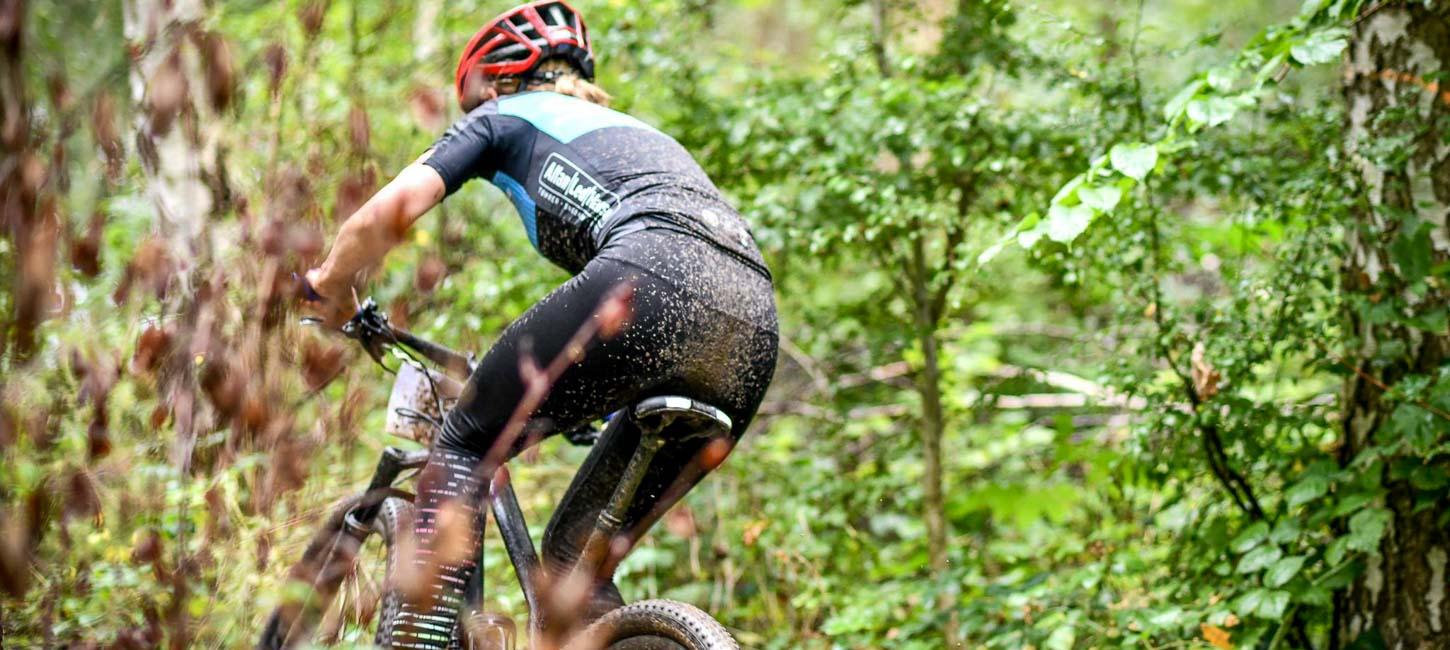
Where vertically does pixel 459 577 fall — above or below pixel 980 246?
below

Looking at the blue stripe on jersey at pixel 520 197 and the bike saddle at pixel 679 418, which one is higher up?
the blue stripe on jersey at pixel 520 197

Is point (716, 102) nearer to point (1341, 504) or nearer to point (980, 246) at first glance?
point (980, 246)

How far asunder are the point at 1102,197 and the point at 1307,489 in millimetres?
1133

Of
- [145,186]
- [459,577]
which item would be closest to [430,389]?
[459,577]

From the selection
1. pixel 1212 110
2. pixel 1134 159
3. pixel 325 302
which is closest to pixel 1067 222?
pixel 1134 159

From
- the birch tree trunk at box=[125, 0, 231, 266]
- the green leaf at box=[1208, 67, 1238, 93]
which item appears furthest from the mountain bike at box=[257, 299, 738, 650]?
the green leaf at box=[1208, 67, 1238, 93]

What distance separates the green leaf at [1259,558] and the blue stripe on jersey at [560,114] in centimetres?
207

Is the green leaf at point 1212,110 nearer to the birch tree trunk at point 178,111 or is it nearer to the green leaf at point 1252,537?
the green leaf at point 1252,537

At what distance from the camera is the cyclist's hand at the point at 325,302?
2.52 metres

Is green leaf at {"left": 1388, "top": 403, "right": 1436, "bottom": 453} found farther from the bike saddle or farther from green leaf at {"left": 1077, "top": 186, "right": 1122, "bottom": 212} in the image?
the bike saddle

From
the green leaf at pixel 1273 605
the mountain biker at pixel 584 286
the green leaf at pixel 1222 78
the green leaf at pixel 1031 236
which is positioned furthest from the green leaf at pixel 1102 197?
the green leaf at pixel 1273 605

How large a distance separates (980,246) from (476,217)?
2727 millimetres

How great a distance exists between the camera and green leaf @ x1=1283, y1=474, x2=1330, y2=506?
3.12 m

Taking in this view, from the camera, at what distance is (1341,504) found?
121 inches
